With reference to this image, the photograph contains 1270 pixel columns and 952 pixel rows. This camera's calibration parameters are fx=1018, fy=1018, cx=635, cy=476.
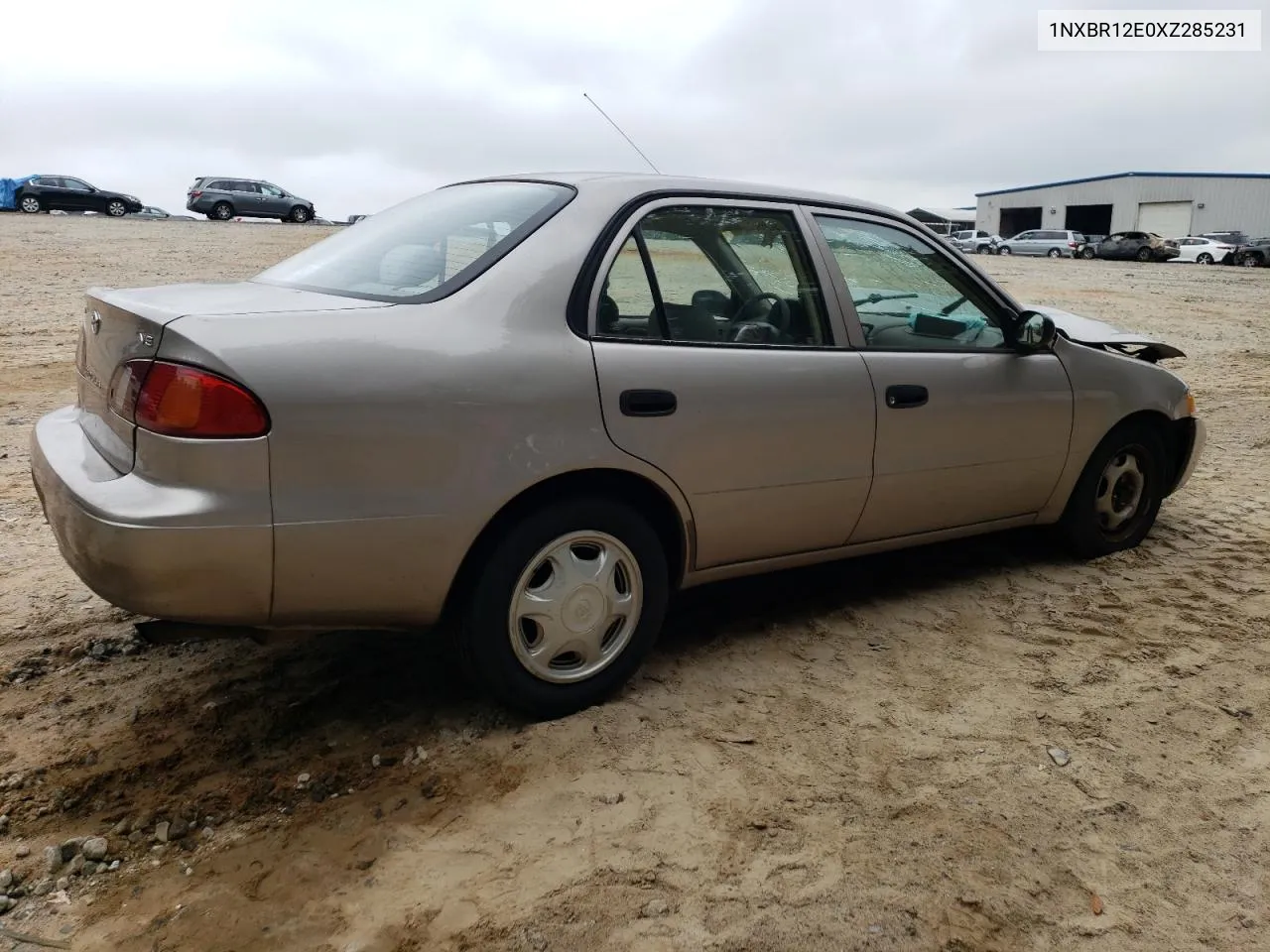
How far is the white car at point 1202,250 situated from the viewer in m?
37.8

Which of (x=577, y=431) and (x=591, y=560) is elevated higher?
(x=577, y=431)

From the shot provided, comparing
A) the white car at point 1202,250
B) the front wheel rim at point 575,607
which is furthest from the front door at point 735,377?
the white car at point 1202,250

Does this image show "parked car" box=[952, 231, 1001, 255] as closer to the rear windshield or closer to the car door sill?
the car door sill

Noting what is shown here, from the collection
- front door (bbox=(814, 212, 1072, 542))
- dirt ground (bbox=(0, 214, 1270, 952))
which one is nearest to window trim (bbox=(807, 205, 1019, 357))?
front door (bbox=(814, 212, 1072, 542))

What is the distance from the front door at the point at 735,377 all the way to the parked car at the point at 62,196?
33187mm

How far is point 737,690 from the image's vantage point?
11.0 feet

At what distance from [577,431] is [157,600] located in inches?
45.5

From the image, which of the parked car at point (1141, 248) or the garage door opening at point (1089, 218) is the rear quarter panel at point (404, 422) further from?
the garage door opening at point (1089, 218)

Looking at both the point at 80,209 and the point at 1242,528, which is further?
the point at 80,209

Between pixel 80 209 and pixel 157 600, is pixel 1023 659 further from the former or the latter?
pixel 80 209

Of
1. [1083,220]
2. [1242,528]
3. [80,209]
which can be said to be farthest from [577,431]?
[1083,220]

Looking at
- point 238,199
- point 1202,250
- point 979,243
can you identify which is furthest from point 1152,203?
point 238,199

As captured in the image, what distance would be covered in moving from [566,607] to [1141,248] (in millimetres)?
41433

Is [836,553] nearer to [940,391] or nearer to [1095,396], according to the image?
[940,391]
